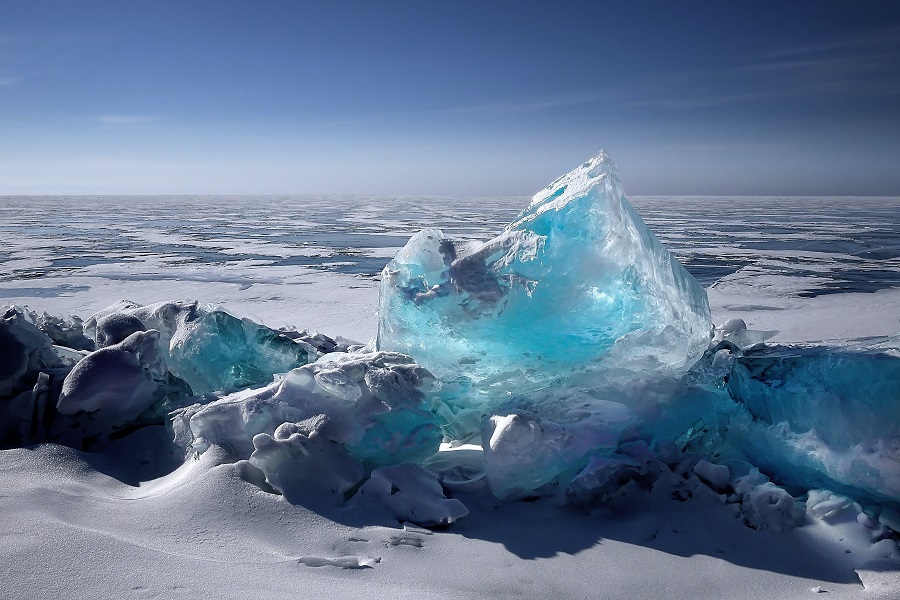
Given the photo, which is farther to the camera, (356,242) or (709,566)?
(356,242)

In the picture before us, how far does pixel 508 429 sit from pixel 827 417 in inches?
51.7

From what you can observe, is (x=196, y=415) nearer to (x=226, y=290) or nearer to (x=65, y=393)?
(x=65, y=393)

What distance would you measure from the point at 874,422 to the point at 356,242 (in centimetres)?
1319

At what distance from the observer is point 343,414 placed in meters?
2.44

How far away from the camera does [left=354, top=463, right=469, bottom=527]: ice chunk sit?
2098 millimetres

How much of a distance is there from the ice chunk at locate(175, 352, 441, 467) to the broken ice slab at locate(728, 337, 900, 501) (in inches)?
57.1

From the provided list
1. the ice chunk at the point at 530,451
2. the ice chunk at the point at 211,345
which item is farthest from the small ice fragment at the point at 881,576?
the ice chunk at the point at 211,345

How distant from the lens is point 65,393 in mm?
2660

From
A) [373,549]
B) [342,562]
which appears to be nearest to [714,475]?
[373,549]

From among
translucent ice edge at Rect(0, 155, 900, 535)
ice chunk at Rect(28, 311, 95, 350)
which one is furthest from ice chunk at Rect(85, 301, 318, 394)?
ice chunk at Rect(28, 311, 95, 350)

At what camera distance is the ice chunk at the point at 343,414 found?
244 centimetres

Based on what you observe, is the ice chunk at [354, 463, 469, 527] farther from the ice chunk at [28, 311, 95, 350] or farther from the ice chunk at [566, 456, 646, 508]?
the ice chunk at [28, 311, 95, 350]

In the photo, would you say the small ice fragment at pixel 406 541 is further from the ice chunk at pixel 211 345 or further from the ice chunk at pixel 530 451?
the ice chunk at pixel 211 345

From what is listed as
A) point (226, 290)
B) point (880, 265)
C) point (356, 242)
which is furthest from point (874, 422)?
point (356, 242)
